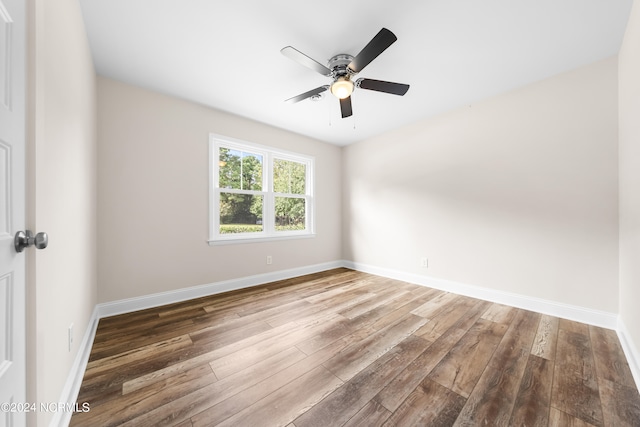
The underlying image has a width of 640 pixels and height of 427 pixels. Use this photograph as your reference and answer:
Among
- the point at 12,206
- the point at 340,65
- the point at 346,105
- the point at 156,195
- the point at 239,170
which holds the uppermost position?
the point at 340,65

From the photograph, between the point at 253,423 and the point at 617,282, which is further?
the point at 617,282

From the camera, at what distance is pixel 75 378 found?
4.63 feet

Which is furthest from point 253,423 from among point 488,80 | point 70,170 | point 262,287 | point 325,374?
point 488,80

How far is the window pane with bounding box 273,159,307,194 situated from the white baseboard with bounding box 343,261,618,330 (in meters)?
2.19

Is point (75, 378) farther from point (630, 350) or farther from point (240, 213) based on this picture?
point (630, 350)

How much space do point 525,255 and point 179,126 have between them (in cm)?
435

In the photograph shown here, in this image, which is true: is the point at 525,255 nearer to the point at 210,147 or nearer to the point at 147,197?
the point at 210,147

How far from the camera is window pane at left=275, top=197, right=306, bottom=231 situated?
3932 millimetres

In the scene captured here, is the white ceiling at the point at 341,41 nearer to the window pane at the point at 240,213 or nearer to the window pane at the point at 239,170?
the window pane at the point at 239,170

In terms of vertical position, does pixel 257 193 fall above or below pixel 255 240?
above

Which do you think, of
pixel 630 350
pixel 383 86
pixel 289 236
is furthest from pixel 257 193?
pixel 630 350

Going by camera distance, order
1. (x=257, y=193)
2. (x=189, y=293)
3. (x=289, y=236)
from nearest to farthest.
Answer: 1. (x=189, y=293)
2. (x=257, y=193)
3. (x=289, y=236)

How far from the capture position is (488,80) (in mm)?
2514

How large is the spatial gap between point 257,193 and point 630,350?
13.2 ft
